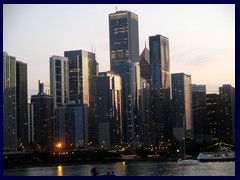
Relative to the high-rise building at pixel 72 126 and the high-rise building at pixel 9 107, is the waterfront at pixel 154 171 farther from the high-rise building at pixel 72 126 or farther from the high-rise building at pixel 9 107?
the high-rise building at pixel 72 126

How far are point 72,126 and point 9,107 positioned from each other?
6.93 meters

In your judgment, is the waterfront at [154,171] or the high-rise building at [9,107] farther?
the high-rise building at [9,107]

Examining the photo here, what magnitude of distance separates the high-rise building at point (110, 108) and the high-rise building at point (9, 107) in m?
9.66

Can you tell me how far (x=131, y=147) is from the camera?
146 ft

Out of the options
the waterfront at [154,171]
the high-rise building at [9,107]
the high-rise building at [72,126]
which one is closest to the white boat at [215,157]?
the waterfront at [154,171]

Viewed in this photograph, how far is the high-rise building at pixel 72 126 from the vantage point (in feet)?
164

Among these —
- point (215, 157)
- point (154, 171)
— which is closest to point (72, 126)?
point (215, 157)

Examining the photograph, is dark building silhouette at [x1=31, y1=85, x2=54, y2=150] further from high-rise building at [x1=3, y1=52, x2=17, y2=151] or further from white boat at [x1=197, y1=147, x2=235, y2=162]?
white boat at [x1=197, y1=147, x2=235, y2=162]

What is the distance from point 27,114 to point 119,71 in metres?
14.1

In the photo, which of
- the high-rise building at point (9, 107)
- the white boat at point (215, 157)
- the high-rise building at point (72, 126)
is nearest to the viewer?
the white boat at point (215, 157)

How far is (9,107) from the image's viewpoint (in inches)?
1905

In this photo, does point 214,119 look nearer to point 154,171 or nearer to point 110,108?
point 110,108

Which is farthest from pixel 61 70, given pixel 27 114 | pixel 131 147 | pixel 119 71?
pixel 131 147
